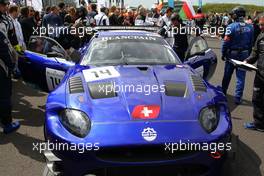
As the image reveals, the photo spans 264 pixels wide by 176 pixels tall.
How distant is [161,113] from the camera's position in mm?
3328

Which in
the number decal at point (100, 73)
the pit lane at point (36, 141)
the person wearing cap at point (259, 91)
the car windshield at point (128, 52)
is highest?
the car windshield at point (128, 52)

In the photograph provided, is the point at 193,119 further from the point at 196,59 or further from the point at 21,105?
the point at 21,105

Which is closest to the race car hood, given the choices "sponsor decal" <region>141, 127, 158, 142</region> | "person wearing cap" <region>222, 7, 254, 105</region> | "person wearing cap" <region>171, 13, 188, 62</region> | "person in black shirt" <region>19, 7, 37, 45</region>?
"sponsor decal" <region>141, 127, 158, 142</region>

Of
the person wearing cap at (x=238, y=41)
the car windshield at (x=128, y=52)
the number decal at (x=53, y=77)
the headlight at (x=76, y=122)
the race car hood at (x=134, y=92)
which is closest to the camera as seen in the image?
the headlight at (x=76, y=122)

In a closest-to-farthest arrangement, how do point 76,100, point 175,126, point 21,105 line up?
point 175,126
point 76,100
point 21,105

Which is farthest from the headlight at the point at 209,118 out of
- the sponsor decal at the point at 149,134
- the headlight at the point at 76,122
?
the headlight at the point at 76,122

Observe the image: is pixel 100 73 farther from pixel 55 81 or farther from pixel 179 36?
pixel 179 36

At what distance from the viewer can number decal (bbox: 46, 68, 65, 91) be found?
5.24m

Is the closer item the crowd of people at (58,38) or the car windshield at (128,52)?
the car windshield at (128,52)

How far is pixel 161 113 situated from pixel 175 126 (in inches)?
8.0

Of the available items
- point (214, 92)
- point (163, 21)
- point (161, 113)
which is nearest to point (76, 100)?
point (161, 113)

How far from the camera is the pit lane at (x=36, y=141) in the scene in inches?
156

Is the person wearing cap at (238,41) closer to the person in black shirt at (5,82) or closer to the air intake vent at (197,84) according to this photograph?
the air intake vent at (197,84)

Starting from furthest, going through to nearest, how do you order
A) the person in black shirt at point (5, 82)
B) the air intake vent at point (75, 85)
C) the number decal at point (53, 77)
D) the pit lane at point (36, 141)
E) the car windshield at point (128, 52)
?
the number decal at point (53, 77) → the person in black shirt at point (5, 82) → the car windshield at point (128, 52) → the pit lane at point (36, 141) → the air intake vent at point (75, 85)
